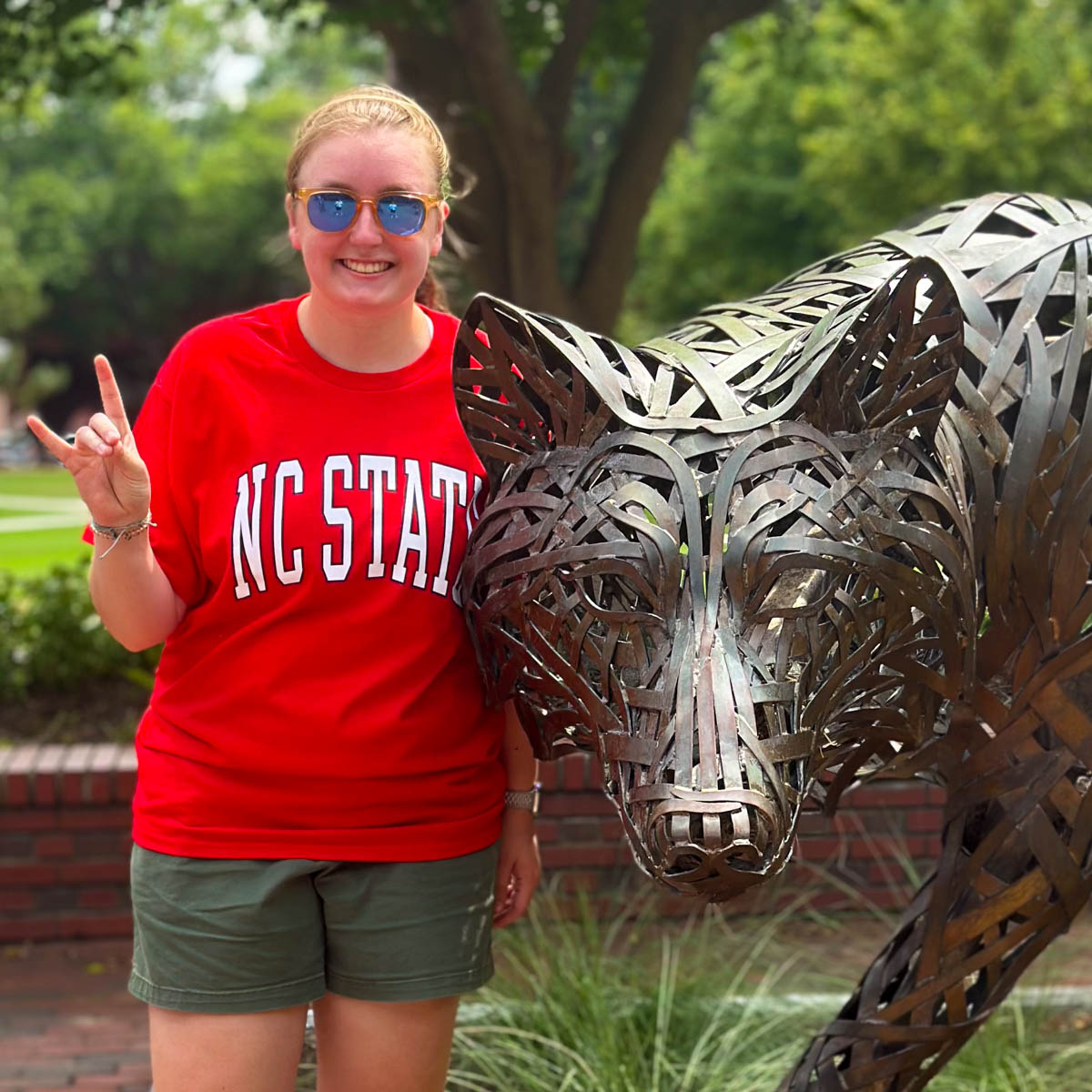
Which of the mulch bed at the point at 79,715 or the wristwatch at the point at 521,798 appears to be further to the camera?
the mulch bed at the point at 79,715

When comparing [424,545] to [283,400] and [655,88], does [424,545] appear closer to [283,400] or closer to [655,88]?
[283,400]

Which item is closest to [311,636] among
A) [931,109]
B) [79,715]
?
[79,715]

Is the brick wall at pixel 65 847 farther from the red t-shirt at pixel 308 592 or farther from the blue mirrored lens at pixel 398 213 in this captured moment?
the blue mirrored lens at pixel 398 213

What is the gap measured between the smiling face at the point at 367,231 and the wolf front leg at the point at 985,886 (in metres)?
1.25

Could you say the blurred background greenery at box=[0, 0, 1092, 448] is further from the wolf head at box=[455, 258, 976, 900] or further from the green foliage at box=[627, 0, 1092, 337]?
the wolf head at box=[455, 258, 976, 900]

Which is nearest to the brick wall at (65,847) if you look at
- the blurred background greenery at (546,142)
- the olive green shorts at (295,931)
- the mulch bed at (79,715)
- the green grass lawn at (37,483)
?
the mulch bed at (79,715)

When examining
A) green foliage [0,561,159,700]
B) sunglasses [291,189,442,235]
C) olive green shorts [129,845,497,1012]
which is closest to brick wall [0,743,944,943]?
green foliage [0,561,159,700]

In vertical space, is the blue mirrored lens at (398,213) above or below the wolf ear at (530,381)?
above

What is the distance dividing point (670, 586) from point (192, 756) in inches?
39.9

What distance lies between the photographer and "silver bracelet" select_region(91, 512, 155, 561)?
2250mm

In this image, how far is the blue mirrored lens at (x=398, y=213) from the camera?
2.30 meters

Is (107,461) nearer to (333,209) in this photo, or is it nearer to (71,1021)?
(333,209)

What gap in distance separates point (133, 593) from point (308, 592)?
0.94 ft

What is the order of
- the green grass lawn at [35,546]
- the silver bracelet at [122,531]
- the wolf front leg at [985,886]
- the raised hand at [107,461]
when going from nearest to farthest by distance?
the raised hand at [107,461]
the silver bracelet at [122,531]
the wolf front leg at [985,886]
the green grass lawn at [35,546]
